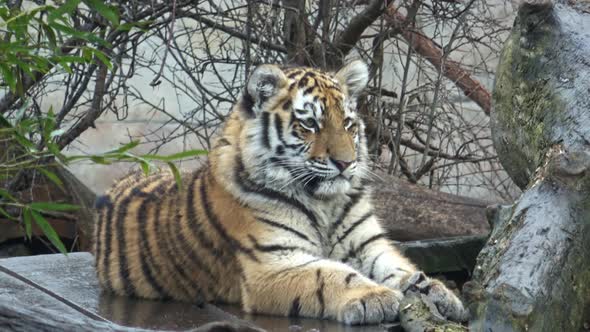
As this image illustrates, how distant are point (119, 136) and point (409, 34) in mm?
5303

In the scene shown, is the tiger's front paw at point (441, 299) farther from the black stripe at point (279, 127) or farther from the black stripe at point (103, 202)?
the black stripe at point (103, 202)

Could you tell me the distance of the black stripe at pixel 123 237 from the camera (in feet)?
15.2

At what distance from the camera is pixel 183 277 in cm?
449

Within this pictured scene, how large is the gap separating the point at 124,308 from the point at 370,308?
1068 millimetres

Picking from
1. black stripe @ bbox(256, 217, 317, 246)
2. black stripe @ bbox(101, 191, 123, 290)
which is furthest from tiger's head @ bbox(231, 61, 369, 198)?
black stripe @ bbox(101, 191, 123, 290)

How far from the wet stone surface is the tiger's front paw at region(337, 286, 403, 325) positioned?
0.04 m

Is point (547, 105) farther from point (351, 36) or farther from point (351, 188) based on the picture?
point (351, 36)

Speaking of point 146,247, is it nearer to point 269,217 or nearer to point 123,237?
point 123,237

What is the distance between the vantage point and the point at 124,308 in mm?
4316

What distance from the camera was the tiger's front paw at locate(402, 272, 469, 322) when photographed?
4.00 meters

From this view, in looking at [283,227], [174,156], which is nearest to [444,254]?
[283,227]

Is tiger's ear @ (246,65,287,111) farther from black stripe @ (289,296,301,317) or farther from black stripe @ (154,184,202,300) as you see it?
black stripe @ (289,296,301,317)

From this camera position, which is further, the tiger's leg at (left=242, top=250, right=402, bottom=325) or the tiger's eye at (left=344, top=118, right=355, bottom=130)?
the tiger's eye at (left=344, top=118, right=355, bottom=130)

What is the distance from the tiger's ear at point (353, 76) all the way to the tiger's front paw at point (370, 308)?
A: 113cm
